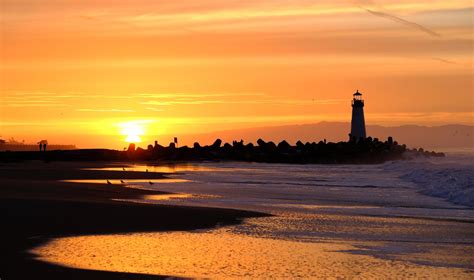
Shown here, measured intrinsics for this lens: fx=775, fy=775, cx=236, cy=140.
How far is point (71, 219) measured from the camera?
49.6ft

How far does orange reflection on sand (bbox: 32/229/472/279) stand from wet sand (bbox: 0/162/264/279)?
1.33ft

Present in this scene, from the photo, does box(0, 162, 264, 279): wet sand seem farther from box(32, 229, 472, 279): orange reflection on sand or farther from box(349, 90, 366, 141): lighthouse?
box(349, 90, 366, 141): lighthouse

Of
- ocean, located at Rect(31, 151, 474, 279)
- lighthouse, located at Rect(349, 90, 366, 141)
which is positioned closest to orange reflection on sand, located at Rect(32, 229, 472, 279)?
ocean, located at Rect(31, 151, 474, 279)

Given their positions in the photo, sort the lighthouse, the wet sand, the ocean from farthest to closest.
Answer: the lighthouse, the ocean, the wet sand

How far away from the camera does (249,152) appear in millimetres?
65375

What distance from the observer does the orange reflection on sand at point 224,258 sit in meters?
9.76

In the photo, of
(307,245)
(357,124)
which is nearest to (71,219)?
(307,245)

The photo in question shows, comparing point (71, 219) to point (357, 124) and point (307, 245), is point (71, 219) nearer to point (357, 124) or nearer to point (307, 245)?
point (307, 245)

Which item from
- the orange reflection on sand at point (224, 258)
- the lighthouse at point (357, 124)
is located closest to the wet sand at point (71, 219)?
the orange reflection on sand at point (224, 258)

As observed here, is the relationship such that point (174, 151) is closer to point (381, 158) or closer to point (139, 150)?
point (139, 150)

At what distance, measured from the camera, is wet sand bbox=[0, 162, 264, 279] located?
9.68 meters

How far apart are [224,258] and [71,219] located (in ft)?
17.5

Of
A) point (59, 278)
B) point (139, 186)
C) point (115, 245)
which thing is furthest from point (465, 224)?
point (139, 186)

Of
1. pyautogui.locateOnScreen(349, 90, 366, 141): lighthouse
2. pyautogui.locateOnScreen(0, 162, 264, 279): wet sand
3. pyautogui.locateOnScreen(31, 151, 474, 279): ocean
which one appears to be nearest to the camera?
pyautogui.locateOnScreen(0, 162, 264, 279): wet sand
